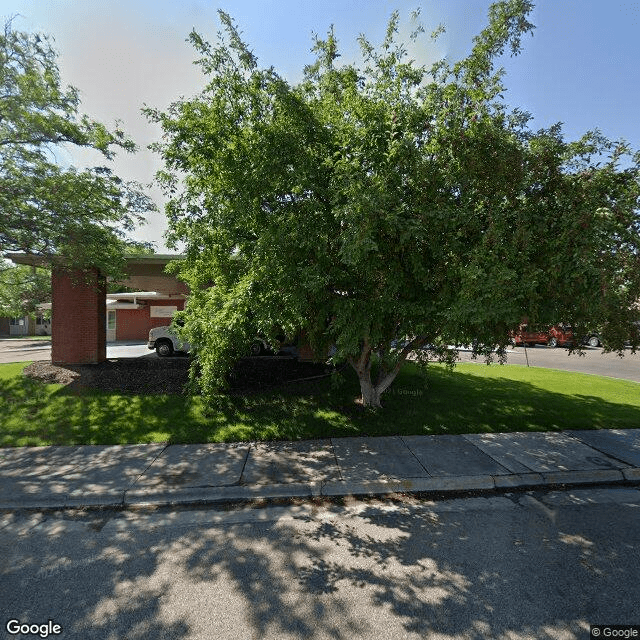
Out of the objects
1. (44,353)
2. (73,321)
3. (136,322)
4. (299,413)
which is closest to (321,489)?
(299,413)

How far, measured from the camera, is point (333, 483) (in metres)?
4.79

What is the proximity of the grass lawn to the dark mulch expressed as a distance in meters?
0.56

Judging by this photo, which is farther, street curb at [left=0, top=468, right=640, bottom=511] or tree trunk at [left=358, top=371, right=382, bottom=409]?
tree trunk at [left=358, top=371, right=382, bottom=409]

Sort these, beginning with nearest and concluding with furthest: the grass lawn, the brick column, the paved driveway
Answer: the grass lawn → the brick column → the paved driveway

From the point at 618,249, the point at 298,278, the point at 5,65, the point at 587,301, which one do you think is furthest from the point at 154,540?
the point at 5,65

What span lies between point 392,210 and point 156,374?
859cm

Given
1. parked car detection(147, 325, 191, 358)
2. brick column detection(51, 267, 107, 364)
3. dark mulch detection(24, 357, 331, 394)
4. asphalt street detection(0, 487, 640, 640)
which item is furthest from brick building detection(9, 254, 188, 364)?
asphalt street detection(0, 487, 640, 640)

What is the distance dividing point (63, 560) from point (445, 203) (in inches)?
224

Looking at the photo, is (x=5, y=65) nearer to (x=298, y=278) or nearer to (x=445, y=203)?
(x=298, y=278)

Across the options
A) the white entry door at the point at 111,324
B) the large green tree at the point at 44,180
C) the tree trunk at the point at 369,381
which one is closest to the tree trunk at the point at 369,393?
the tree trunk at the point at 369,381

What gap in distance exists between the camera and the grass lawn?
6.63 metres

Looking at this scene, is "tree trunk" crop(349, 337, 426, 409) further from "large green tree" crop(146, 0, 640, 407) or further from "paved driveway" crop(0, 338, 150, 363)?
"paved driveway" crop(0, 338, 150, 363)

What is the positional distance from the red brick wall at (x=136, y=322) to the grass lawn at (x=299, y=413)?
52.5ft

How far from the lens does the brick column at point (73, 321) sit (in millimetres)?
11938
